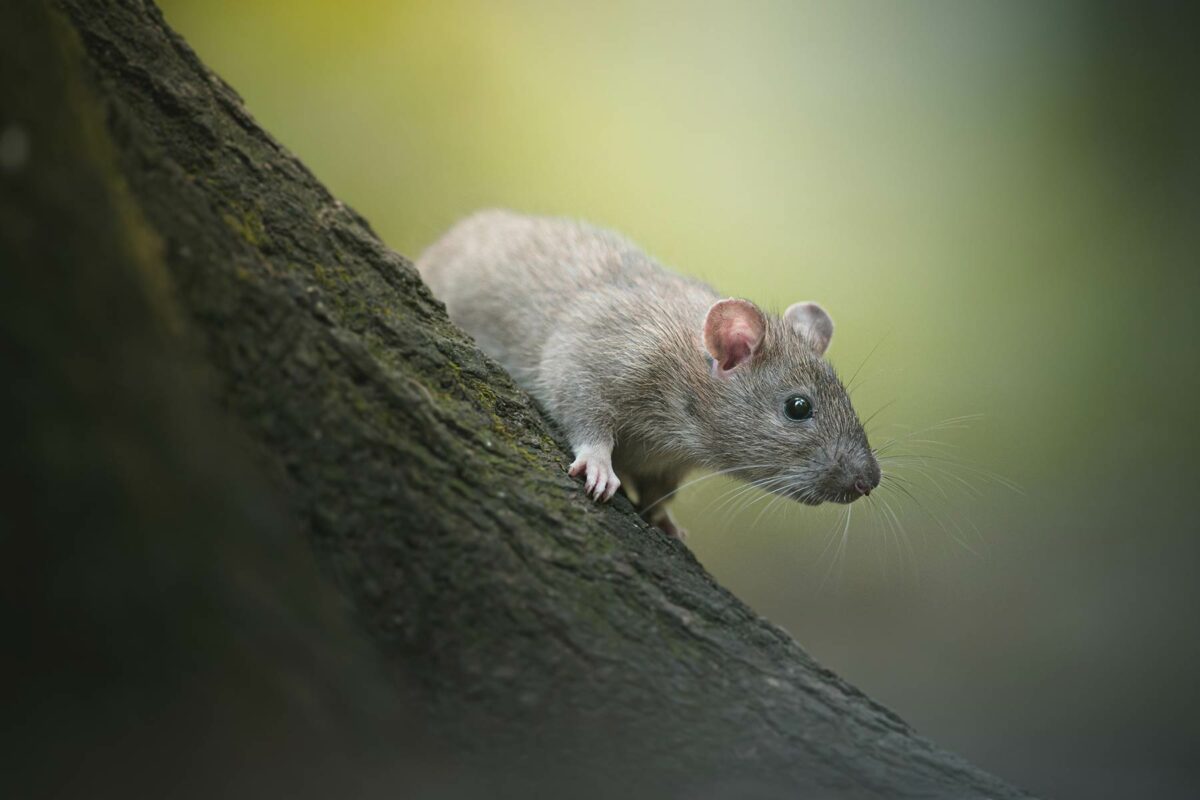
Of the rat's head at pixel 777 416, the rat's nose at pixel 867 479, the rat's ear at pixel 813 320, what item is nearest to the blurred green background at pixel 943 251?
the rat's ear at pixel 813 320

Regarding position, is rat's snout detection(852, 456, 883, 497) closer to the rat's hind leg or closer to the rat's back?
the rat's hind leg

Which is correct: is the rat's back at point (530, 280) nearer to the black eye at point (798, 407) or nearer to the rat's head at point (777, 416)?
the rat's head at point (777, 416)

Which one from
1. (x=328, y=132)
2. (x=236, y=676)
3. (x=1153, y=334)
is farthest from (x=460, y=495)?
(x=1153, y=334)

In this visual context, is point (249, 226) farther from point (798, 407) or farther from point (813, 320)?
point (813, 320)

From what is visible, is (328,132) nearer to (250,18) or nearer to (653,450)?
(250,18)

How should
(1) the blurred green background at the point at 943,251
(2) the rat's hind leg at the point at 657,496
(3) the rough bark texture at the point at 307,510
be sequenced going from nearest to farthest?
1. (3) the rough bark texture at the point at 307,510
2. (2) the rat's hind leg at the point at 657,496
3. (1) the blurred green background at the point at 943,251

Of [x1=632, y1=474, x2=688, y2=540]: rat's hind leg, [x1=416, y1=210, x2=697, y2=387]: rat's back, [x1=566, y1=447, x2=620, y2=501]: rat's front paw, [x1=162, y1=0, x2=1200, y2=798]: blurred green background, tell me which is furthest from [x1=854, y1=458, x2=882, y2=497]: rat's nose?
[x1=162, y1=0, x2=1200, y2=798]: blurred green background

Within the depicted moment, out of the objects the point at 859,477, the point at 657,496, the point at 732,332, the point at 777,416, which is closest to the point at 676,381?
the point at 732,332
